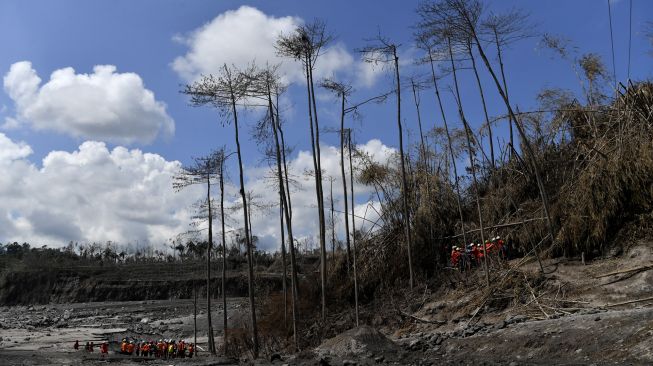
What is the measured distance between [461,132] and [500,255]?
5.44 meters

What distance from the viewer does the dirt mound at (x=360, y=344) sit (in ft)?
41.0

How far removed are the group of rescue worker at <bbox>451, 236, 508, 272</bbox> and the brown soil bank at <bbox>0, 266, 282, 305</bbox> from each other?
69844mm

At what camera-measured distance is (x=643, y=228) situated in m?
13.8

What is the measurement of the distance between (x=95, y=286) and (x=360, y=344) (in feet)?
320

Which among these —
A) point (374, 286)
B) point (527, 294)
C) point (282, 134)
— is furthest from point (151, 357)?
point (527, 294)

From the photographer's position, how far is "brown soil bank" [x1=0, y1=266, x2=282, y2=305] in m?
92.9

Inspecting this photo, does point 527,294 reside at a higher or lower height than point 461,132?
lower

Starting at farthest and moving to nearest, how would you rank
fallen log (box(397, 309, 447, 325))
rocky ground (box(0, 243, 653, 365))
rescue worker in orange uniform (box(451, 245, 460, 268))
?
1. rescue worker in orange uniform (box(451, 245, 460, 268))
2. fallen log (box(397, 309, 447, 325))
3. rocky ground (box(0, 243, 653, 365))

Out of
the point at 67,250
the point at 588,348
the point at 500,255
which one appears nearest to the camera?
the point at 588,348

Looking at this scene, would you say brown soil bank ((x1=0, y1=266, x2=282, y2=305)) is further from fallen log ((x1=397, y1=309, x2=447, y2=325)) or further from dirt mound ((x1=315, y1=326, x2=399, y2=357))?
dirt mound ((x1=315, y1=326, x2=399, y2=357))

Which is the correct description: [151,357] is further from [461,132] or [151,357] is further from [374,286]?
[461,132]

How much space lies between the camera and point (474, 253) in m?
18.6

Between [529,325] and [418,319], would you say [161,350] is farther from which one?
[529,325]

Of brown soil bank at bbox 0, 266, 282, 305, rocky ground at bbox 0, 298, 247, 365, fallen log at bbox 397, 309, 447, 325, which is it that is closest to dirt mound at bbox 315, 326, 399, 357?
fallen log at bbox 397, 309, 447, 325
